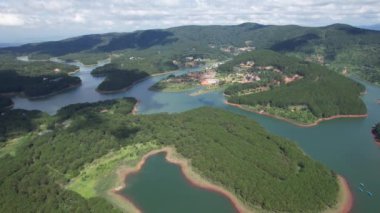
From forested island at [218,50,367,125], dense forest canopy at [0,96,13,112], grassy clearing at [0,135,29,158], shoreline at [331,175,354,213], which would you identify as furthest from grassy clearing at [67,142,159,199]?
dense forest canopy at [0,96,13,112]

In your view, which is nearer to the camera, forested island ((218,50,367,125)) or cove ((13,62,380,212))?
cove ((13,62,380,212))

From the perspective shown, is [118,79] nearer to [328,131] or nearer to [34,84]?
[34,84]


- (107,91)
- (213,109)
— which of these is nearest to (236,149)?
(213,109)

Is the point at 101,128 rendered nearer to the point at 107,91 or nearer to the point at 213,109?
the point at 213,109

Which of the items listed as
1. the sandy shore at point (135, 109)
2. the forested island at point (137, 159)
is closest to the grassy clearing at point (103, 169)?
the forested island at point (137, 159)

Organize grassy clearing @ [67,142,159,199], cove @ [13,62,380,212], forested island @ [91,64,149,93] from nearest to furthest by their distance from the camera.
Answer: grassy clearing @ [67,142,159,199], cove @ [13,62,380,212], forested island @ [91,64,149,93]

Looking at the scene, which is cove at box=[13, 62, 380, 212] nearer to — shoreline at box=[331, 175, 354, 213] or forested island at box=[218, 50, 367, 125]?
shoreline at box=[331, 175, 354, 213]
